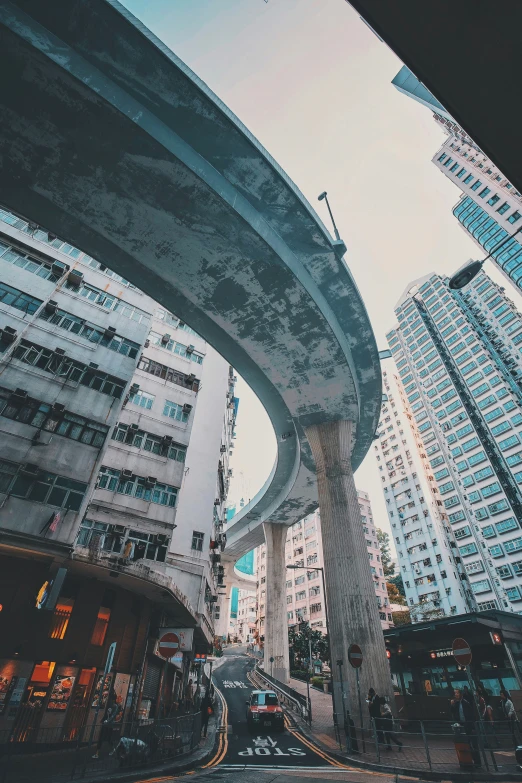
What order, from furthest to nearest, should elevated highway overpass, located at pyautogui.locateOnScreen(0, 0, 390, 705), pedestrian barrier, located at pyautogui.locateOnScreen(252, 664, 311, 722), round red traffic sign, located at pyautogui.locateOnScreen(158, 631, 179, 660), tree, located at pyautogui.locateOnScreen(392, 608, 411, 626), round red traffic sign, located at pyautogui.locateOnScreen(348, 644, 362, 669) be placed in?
tree, located at pyautogui.locateOnScreen(392, 608, 411, 626), pedestrian barrier, located at pyautogui.locateOnScreen(252, 664, 311, 722), elevated highway overpass, located at pyautogui.locateOnScreen(0, 0, 390, 705), round red traffic sign, located at pyautogui.locateOnScreen(348, 644, 362, 669), round red traffic sign, located at pyautogui.locateOnScreen(158, 631, 179, 660)

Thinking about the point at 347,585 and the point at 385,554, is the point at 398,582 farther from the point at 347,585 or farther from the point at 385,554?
the point at 347,585

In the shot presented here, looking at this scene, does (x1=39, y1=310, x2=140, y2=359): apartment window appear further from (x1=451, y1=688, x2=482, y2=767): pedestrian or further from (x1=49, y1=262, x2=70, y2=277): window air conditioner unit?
(x1=451, y1=688, x2=482, y2=767): pedestrian

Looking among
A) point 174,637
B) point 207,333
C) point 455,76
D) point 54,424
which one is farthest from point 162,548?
point 455,76

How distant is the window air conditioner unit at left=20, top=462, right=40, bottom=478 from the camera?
43.6 feet

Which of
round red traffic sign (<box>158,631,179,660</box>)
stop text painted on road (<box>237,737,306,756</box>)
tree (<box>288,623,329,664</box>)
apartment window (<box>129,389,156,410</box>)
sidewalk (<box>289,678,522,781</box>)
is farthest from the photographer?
tree (<box>288,623,329,664</box>)

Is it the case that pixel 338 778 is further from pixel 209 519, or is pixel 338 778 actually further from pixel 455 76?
pixel 209 519

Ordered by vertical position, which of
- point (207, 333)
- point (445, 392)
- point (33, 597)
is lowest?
point (33, 597)

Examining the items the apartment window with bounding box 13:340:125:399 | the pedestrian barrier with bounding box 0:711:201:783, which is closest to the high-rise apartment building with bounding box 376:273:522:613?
the pedestrian barrier with bounding box 0:711:201:783

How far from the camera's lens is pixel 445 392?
2714 inches

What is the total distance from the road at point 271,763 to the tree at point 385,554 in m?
63.6

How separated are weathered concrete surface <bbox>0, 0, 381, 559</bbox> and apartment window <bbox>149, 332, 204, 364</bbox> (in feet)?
13.1

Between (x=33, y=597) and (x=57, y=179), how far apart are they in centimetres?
1580

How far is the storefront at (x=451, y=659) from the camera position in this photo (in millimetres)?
16984

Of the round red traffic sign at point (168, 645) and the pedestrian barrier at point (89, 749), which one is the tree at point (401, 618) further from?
the round red traffic sign at point (168, 645)
